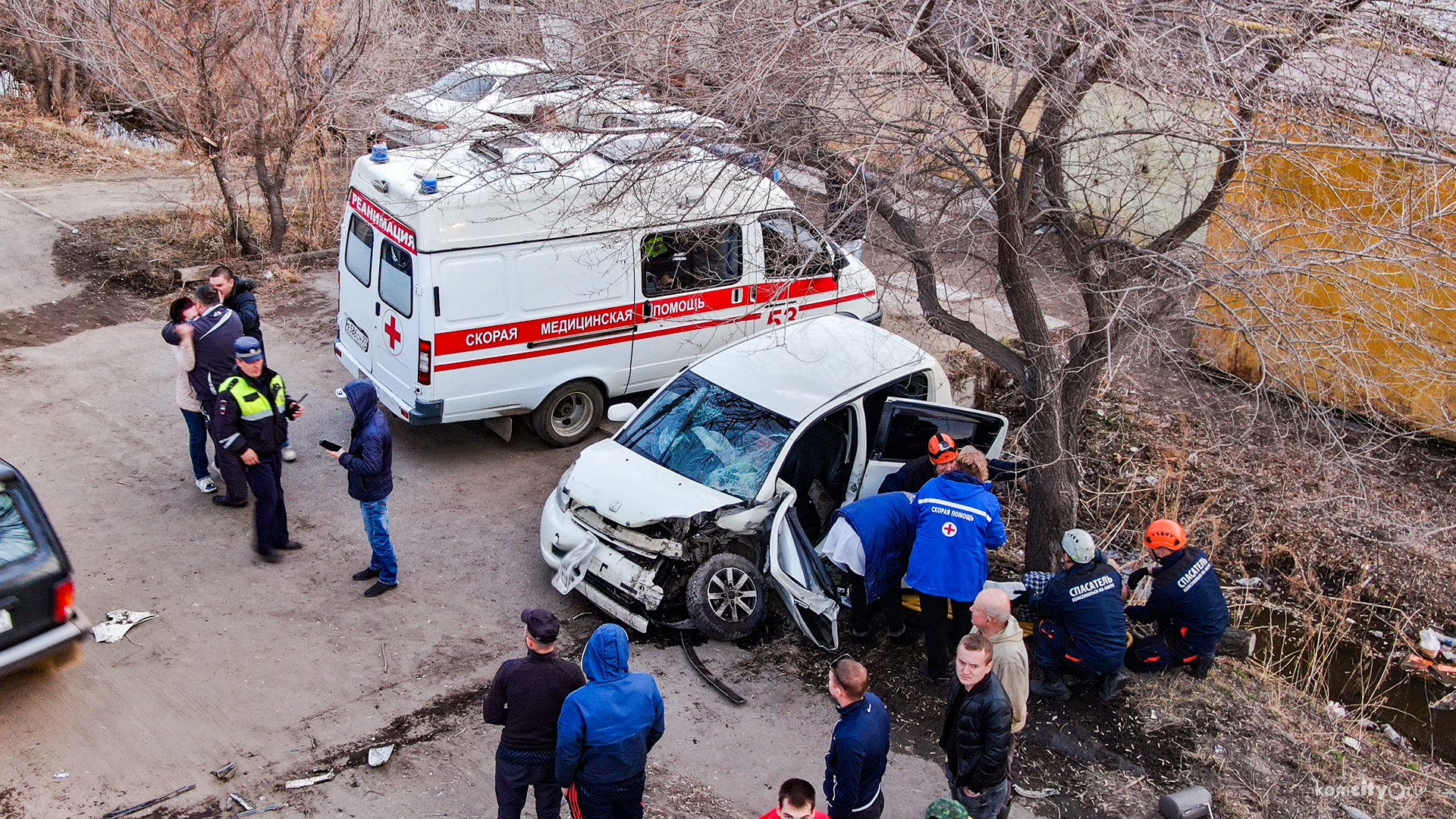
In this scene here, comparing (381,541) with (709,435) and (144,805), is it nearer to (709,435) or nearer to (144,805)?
(144,805)

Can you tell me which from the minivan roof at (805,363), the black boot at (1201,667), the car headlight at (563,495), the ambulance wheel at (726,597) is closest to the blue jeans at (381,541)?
the car headlight at (563,495)

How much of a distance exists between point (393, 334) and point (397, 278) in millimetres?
449

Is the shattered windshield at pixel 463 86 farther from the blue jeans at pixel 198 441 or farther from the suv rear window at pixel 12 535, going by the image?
the suv rear window at pixel 12 535

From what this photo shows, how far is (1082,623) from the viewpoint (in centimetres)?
595

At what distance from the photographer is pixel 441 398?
8.14 m

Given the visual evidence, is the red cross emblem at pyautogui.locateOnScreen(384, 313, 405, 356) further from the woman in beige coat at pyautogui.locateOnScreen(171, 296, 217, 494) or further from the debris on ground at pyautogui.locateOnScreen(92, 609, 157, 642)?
the debris on ground at pyautogui.locateOnScreen(92, 609, 157, 642)

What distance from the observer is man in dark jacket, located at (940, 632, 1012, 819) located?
15.1 ft

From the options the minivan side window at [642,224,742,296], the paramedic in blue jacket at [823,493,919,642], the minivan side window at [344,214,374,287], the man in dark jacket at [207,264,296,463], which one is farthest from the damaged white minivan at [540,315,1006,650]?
the man in dark jacket at [207,264,296,463]

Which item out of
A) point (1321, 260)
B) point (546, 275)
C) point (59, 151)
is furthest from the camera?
point (59, 151)

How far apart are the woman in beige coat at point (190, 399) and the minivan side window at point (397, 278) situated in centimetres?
137

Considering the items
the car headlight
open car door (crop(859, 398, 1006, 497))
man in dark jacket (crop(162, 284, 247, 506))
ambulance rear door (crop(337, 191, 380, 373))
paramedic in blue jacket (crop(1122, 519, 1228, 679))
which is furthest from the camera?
ambulance rear door (crop(337, 191, 380, 373))

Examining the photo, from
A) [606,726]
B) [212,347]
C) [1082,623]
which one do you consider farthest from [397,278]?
[1082,623]

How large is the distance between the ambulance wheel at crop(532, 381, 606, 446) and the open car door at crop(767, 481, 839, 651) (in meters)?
2.81

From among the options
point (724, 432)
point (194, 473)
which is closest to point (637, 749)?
point (724, 432)
